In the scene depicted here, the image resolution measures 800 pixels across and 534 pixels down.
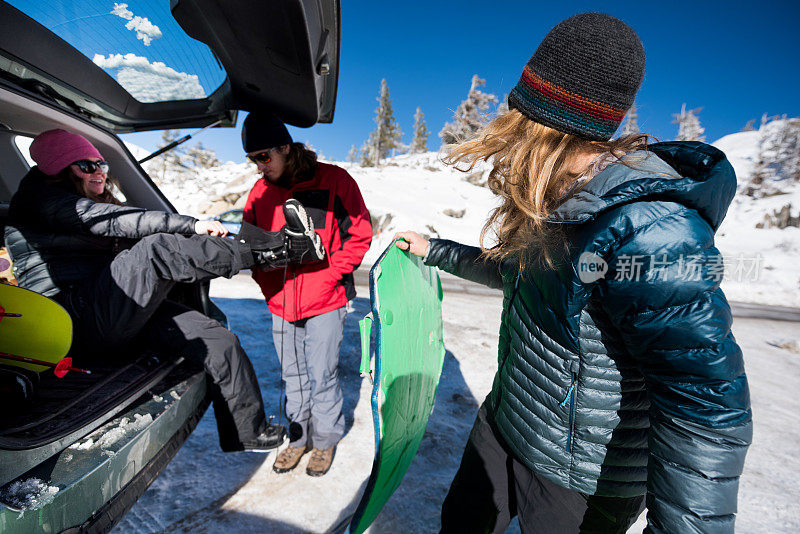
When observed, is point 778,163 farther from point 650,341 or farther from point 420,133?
point 650,341

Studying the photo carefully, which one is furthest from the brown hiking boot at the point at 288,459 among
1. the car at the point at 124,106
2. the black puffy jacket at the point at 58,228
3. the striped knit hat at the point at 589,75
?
the striped knit hat at the point at 589,75

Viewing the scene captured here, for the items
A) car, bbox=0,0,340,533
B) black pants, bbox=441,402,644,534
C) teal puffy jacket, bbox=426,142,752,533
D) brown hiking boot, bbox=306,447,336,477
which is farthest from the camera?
brown hiking boot, bbox=306,447,336,477

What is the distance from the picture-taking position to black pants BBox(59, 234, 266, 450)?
6.28 feet

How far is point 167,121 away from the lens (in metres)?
2.82

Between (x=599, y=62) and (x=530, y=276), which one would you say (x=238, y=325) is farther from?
(x=599, y=62)

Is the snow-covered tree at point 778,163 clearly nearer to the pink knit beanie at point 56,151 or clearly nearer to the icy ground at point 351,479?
the icy ground at point 351,479

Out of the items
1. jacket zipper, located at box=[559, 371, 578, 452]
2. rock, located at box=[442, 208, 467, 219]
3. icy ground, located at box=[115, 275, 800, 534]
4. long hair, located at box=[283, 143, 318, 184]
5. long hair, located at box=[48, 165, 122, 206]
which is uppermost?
rock, located at box=[442, 208, 467, 219]

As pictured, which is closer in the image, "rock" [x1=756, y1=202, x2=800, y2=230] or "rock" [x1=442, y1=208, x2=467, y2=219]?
"rock" [x1=756, y1=202, x2=800, y2=230]

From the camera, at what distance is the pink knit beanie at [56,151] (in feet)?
7.09

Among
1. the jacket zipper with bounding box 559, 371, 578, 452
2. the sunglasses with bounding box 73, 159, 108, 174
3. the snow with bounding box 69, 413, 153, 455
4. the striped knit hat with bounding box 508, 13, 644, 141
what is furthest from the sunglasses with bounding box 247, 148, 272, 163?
the jacket zipper with bounding box 559, 371, 578, 452

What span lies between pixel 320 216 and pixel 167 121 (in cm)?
165

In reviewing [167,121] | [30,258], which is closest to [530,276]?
[30,258]

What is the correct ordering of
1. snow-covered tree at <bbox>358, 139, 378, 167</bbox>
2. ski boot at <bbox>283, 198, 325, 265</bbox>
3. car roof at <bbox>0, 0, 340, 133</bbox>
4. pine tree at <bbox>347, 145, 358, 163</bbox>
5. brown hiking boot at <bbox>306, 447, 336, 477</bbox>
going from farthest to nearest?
pine tree at <bbox>347, 145, 358, 163</bbox> < snow-covered tree at <bbox>358, 139, 378, 167</bbox> < brown hiking boot at <bbox>306, 447, 336, 477</bbox> < ski boot at <bbox>283, 198, 325, 265</bbox> < car roof at <bbox>0, 0, 340, 133</bbox>

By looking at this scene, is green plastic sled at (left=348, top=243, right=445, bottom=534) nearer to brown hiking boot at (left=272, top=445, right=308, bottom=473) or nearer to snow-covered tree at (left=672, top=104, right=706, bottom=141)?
brown hiking boot at (left=272, top=445, right=308, bottom=473)
